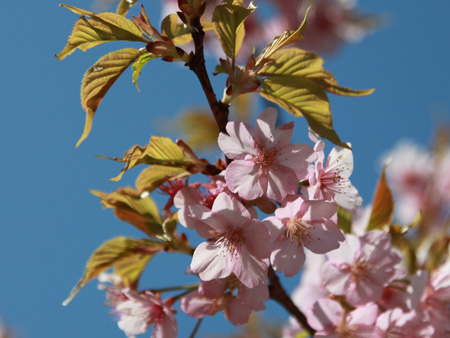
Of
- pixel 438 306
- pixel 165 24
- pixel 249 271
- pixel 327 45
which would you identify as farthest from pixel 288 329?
pixel 327 45

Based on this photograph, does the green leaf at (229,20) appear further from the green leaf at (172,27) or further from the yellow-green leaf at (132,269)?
the yellow-green leaf at (132,269)

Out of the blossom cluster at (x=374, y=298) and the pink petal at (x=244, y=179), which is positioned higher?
the pink petal at (x=244, y=179)

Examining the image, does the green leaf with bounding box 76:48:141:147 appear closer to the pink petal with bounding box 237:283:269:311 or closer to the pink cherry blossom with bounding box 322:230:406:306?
the pink petal with bounding box 237:283:269:311

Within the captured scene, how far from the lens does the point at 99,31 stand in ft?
2.47

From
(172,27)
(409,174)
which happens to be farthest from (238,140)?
(409,174)

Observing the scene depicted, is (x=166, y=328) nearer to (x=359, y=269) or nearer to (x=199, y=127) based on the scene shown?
(x=359, y=269)

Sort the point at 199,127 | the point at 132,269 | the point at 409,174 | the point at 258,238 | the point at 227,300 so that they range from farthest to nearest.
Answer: the point at 409,174, the point at 199,127, the point at 132,269, the point at 227,300, the point at 258,238

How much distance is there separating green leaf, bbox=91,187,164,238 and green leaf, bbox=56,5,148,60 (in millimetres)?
273

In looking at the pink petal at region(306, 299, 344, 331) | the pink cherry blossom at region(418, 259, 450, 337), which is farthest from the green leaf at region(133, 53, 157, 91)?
the pink cherry blossom at region(418, 259, 450, 337)

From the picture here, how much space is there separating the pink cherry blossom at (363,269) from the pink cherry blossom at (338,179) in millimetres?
133

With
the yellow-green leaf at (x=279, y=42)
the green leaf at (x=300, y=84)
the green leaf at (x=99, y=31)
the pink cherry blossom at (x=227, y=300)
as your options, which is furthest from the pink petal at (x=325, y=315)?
the green leaf at (x=99, y=31)

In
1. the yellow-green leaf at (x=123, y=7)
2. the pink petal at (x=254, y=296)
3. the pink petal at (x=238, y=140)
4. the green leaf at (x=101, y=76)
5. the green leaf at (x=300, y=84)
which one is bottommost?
the pink petal at (x=254, y=296)

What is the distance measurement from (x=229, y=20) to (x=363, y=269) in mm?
522

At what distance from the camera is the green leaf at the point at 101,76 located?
0.75 metres
